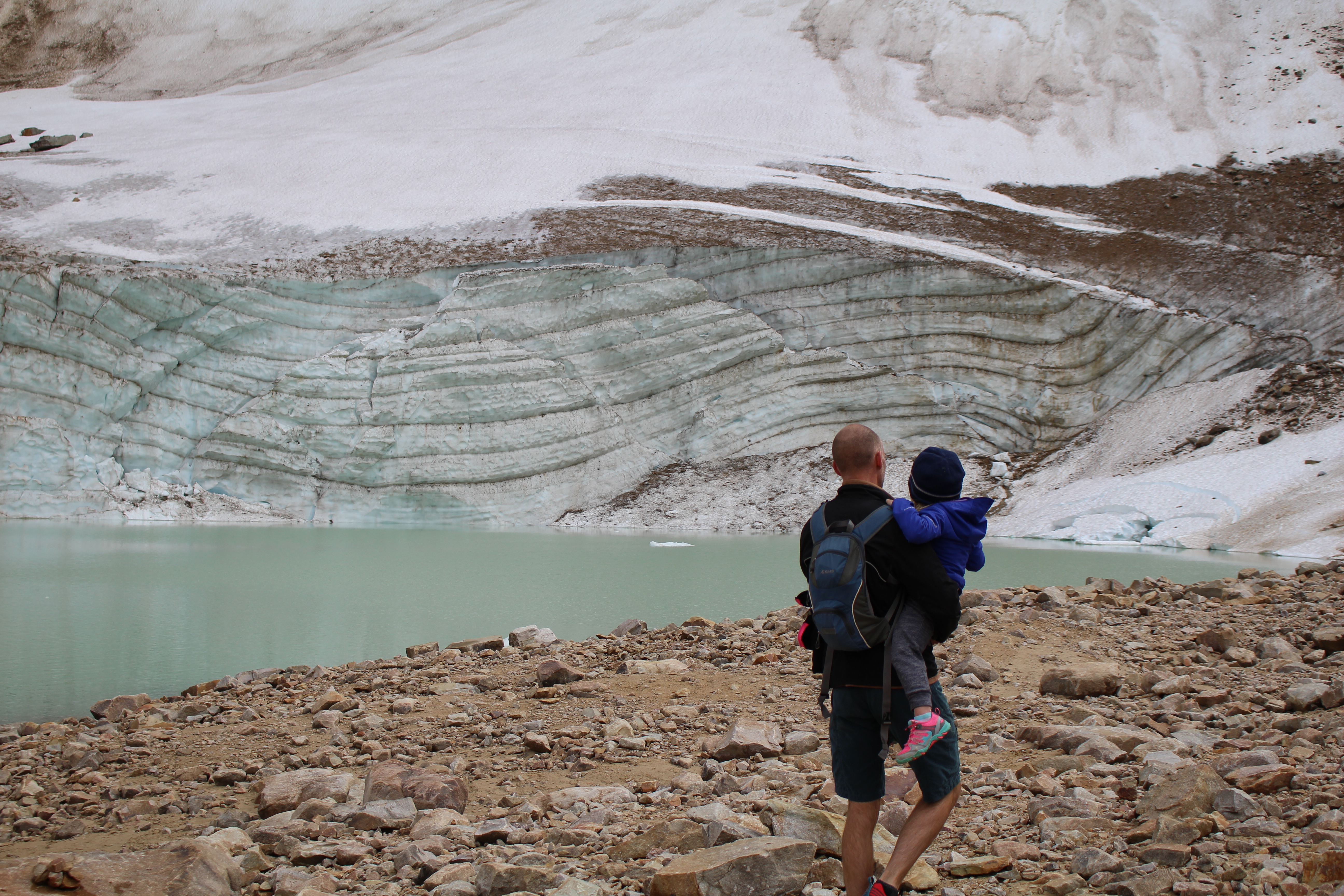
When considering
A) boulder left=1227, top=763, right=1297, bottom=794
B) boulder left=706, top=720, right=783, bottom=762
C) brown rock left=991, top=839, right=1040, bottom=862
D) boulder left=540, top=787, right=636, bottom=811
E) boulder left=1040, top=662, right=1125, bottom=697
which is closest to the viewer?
brown rock left=991, top=839, right=1040, bottom=862

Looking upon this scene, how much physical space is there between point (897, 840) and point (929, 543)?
2.62 ft

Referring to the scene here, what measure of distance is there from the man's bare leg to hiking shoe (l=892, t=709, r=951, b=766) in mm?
210

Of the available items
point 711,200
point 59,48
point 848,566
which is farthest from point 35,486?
point 59,48

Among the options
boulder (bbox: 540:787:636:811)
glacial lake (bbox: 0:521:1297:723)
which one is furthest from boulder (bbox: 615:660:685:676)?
glacial lake (bbox: 0:521:1297:723)

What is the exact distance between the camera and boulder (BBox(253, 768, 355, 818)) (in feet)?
11.9

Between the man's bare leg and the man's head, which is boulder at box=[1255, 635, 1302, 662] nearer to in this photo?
the man's bare leg

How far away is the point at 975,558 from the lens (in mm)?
2529

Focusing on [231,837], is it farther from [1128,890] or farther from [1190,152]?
[1190,152]

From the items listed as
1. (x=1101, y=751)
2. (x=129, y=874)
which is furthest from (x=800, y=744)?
(x=129, y=874)

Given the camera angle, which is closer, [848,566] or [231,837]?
[848,566]

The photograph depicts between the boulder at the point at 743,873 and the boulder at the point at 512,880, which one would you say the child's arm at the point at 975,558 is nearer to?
the boulder at the point at 743,873

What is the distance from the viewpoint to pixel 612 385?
77.8 feet

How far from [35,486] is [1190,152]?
119ft

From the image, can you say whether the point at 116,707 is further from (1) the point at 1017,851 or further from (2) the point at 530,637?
(1) the point at 1017,851
